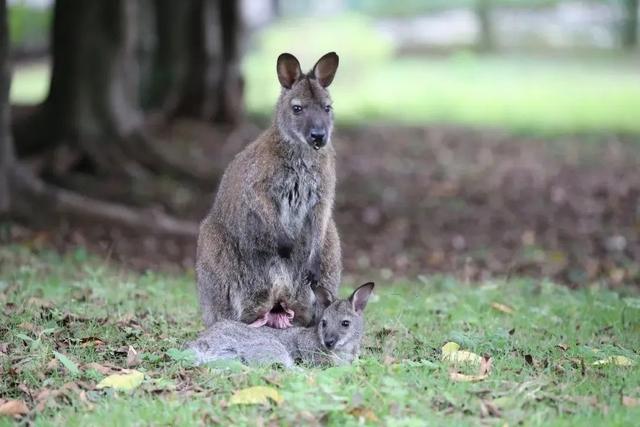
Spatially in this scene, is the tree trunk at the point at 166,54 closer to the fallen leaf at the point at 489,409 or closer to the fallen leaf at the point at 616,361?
the fallen leaf at the point at 616,361

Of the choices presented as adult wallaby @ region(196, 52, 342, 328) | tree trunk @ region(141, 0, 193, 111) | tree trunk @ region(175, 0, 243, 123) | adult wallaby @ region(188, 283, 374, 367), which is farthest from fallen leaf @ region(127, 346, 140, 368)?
tree trunk @ region(141, 0, 193, 111)

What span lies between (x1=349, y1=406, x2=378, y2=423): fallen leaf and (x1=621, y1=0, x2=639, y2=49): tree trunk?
34217mm

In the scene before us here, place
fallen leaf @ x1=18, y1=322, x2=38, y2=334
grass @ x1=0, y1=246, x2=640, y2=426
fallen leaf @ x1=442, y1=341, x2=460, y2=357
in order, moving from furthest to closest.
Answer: fallen leaf @ x1=18, y1=322, x2=38, y2=334, fallen leaf @ x1=442, y1=341, x2=460, y2=357, grass @ x1=0, y1=246, x2=640, y2=426

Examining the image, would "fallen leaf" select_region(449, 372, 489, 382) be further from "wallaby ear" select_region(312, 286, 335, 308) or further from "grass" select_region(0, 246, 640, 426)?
"wallaby ear" select_region(312, 286, 335, 308)

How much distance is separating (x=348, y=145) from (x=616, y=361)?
49.4 feet

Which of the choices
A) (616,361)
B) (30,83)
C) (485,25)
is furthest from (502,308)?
(485,25)

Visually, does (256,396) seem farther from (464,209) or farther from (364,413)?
(464,209)

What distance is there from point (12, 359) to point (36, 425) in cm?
123

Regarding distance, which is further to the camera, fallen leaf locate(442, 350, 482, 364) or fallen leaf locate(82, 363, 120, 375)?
fallen leaf locate(442, 350, 482, 364)

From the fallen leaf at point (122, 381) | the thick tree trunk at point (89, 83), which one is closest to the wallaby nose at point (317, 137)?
the fallen leaf at point (122, 381)

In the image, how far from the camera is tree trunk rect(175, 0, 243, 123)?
70.7ft

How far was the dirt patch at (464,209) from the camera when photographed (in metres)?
12.9

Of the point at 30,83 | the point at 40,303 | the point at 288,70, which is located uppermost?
the point at 288,70

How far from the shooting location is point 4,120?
12438mm
